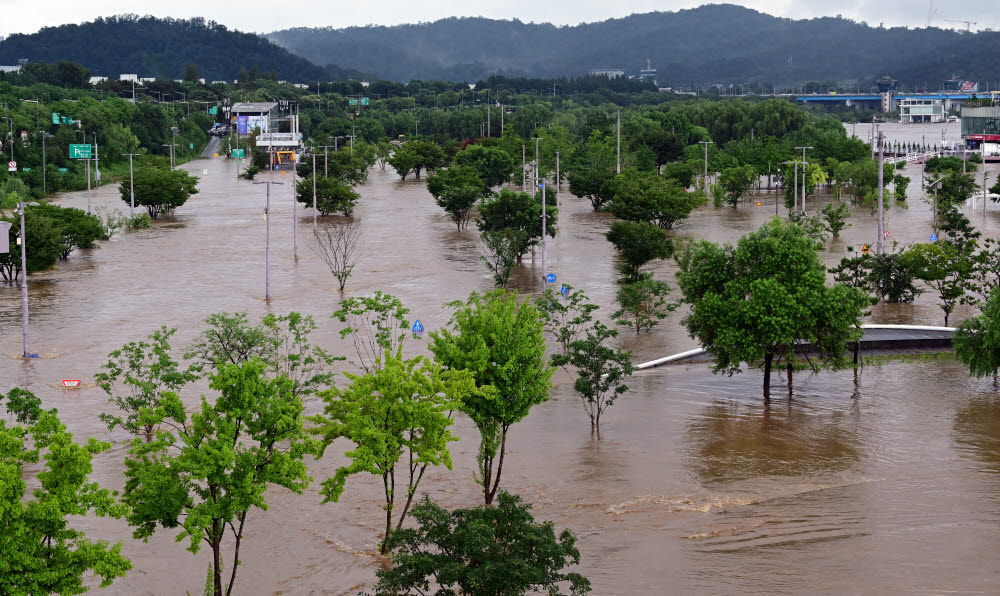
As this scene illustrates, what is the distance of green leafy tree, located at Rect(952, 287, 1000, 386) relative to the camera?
30344 millimetres

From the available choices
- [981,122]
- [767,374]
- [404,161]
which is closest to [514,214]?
[767,374]

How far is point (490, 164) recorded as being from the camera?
312 ft

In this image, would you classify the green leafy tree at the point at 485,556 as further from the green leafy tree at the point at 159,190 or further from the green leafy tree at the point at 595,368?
the green leafy tree at the point at 159,190

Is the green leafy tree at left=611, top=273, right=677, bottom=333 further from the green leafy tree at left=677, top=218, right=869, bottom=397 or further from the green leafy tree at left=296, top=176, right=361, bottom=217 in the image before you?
the green leafy tree at left=296, top=176, right=361, bottom=217

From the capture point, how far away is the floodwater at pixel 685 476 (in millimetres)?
20391

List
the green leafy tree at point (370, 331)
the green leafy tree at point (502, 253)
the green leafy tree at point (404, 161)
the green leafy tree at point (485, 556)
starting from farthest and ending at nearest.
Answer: the green leafy tree at point (404, 161) → the green leafy tree at point (502, 253) → the green leafy tree at point (370, 331) → the green leafy tree at point (485, 556)

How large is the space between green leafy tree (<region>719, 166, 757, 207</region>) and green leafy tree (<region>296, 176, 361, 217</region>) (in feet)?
85.2

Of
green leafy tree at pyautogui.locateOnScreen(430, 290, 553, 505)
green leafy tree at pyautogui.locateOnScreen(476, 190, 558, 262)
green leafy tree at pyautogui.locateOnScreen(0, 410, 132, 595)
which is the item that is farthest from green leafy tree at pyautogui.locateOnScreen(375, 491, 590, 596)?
green leafy tree at pyautogui.locateOnScreen(476, 190, 558, 262)

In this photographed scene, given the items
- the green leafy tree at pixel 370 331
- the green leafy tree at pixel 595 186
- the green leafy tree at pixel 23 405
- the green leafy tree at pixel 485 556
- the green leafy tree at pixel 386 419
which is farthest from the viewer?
the green leafy tree at pixel 595 186

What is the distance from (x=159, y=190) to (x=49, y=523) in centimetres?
6722

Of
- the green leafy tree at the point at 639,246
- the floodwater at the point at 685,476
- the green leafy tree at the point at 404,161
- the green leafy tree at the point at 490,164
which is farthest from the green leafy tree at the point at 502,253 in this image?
the green leafy tree at the point at 404,161

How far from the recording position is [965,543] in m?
21.5

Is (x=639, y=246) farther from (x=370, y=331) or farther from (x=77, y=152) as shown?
(x=77, y=152)

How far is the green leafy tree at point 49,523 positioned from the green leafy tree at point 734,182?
72.4m
